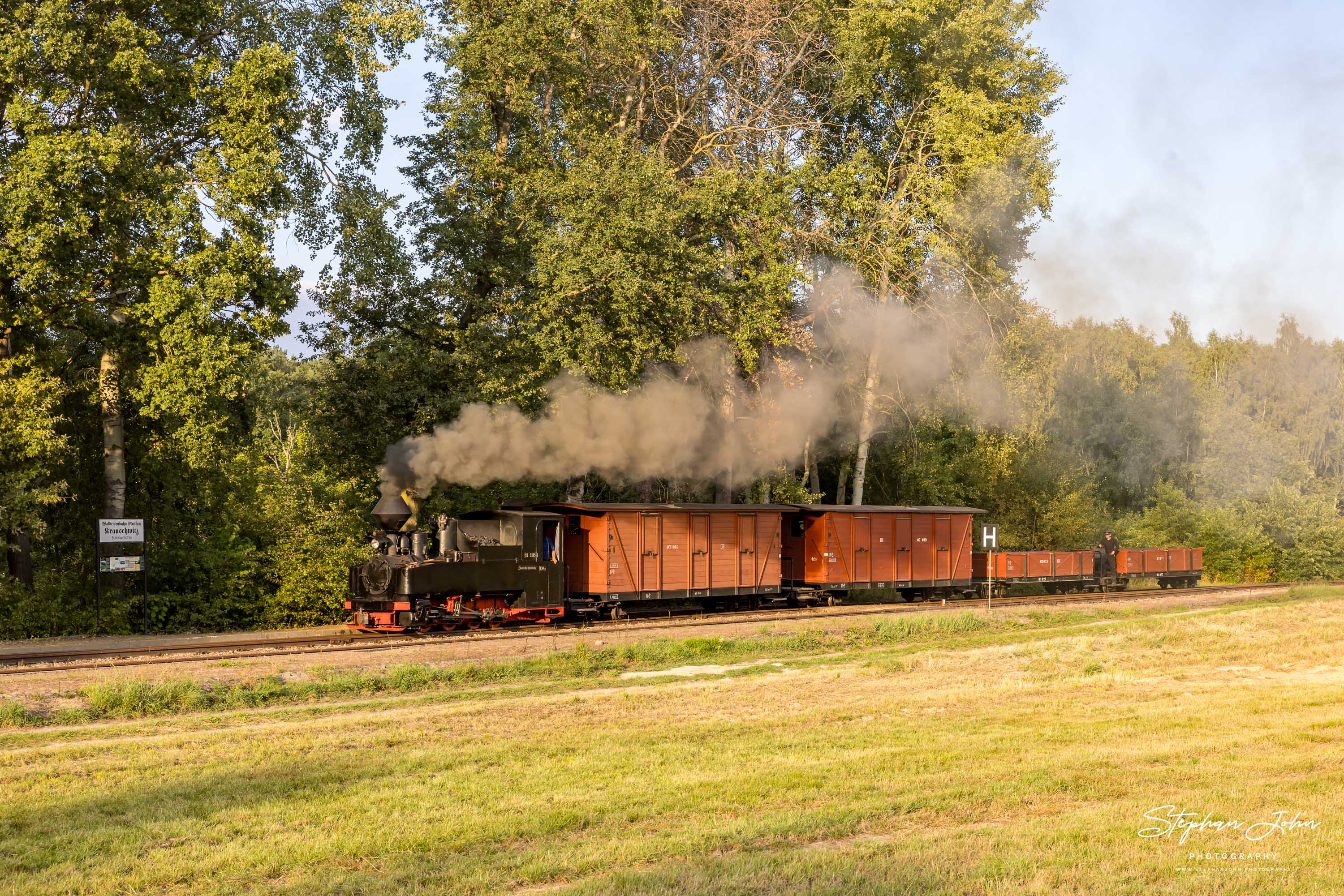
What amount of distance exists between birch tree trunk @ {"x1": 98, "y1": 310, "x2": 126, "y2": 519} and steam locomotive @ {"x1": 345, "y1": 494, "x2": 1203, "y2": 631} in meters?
7.22

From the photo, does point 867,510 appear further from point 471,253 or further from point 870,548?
point 471,253

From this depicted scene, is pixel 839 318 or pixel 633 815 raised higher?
pixel 839 318

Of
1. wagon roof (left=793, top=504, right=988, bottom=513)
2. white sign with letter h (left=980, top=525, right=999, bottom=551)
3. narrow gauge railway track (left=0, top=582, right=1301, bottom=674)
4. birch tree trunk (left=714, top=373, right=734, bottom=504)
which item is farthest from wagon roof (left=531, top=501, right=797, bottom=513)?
white sign with letter h (left=980, top=525, right=999, bottom=551)

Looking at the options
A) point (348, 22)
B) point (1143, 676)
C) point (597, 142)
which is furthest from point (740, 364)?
point (1143, 676)

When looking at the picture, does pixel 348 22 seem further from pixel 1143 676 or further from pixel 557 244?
pixel 1143 676

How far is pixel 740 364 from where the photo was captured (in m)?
34.5

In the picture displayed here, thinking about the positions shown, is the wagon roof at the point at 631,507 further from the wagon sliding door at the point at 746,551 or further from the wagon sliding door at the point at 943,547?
the wagon sliding door at the point at 943,547

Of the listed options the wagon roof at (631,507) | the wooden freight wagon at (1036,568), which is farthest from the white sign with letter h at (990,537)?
the wagon roof at (631,507)

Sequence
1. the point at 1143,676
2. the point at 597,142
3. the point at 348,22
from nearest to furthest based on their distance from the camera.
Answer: the point at 1143,676, the point at 348,22, the point at 597,142

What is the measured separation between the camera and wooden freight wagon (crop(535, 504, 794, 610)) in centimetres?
2530

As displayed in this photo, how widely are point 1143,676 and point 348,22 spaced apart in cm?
2507

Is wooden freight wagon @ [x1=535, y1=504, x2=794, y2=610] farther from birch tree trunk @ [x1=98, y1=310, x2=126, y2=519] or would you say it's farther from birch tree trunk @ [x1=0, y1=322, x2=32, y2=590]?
birch tree trunk @ [x1=0, y1=322, x2=32, y2=590]

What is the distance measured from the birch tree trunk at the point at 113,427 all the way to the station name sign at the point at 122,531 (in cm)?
245

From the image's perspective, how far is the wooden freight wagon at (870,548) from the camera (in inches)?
1176
